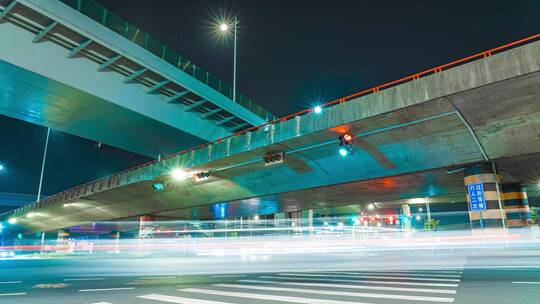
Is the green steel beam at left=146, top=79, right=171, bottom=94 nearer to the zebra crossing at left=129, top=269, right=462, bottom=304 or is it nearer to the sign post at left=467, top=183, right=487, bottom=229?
the zebra crossing at left=129, top=269, right=462, bottom=304

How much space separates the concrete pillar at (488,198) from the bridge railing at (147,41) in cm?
2420

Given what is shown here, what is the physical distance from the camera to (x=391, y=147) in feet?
59.7

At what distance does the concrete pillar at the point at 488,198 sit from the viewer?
17.2 metres

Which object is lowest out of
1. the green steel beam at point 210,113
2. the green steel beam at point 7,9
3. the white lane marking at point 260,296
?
the white lane marking at point 260,296

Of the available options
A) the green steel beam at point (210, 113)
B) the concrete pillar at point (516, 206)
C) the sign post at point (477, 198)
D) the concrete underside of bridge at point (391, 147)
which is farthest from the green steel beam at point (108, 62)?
the concrete pillar at point (516, 206)

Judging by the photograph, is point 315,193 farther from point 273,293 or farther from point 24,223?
point 24,223

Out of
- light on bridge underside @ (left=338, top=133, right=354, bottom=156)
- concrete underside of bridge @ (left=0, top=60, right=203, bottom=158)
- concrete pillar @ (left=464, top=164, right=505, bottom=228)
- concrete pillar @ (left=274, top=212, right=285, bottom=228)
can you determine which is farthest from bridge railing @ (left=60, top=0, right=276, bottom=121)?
concrete pillar @ (left=464, top=164, right=505, bottom=228)

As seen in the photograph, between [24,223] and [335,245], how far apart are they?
2193 inches

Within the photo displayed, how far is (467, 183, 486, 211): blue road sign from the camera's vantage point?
17.8 meters

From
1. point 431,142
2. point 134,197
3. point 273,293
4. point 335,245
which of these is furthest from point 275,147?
point 134,197

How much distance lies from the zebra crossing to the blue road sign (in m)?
7.48

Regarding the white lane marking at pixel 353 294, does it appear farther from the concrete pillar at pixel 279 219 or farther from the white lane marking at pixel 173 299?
the concrete pillar at pixel 279 219

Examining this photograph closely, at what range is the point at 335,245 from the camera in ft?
103

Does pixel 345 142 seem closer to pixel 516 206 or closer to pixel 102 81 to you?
pixel 516 206
